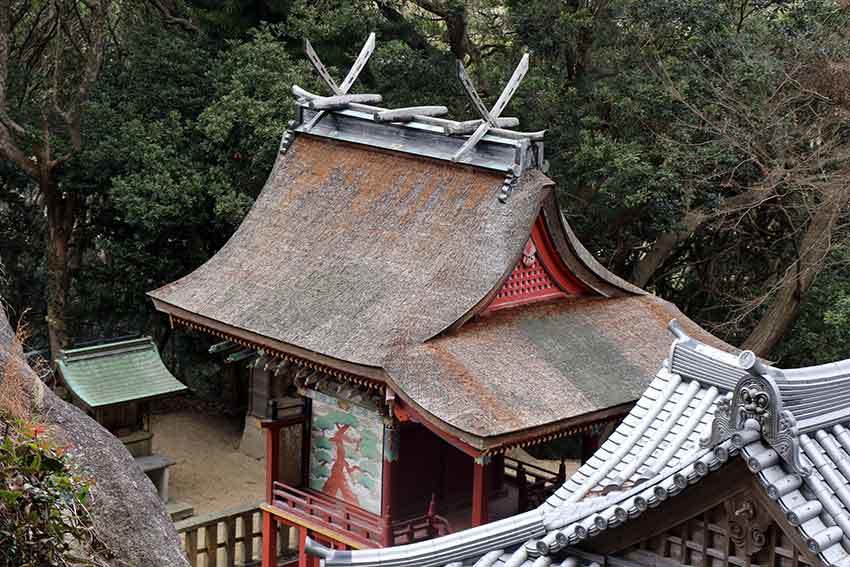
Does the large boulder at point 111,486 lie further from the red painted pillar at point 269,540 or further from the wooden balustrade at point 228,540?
the wooden balustrade at point 228,540

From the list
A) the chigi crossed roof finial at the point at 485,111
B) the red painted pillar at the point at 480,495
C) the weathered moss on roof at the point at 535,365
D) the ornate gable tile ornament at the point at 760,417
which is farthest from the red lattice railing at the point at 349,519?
the ornate gable tile ornament at the point at 760,417

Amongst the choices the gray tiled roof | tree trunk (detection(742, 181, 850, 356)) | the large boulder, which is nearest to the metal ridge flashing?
the gray tiled roof

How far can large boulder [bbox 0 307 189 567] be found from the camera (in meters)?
8.25

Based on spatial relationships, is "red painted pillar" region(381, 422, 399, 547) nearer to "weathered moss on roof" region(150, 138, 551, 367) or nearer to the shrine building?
the shrine building

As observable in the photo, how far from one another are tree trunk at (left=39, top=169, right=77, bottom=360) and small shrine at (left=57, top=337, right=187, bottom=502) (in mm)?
3409

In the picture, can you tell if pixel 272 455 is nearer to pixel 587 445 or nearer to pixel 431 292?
pixel 431 292

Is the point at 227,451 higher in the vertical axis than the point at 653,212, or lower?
lower

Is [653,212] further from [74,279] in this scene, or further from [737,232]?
[74,279]

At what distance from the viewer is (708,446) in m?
6.38

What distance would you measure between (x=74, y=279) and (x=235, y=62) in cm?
531

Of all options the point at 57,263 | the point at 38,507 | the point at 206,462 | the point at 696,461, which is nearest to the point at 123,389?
the point at 206,462

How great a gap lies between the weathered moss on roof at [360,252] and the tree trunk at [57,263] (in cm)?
715

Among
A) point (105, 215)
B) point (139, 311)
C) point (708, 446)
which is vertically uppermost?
point (708, 446)

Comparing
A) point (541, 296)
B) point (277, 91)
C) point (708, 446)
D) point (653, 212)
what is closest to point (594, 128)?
point (653, 212)
